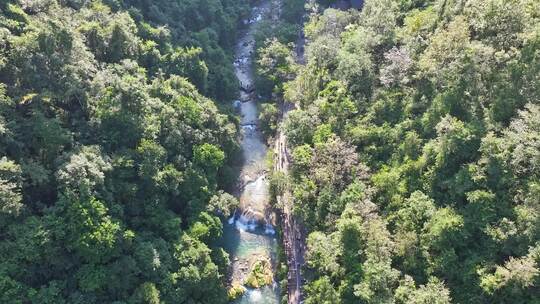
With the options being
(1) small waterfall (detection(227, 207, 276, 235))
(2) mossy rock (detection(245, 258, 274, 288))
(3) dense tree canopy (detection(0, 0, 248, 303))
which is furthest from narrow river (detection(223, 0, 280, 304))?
(3) dense tree canopy (detection(0, 0, 248, 303))

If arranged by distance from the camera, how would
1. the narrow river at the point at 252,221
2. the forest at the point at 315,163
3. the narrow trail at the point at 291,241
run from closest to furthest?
1. the forest at the point at 315,163
2. the narrow trail at the point at 291,241
3. the narrow river at the point at 252,221

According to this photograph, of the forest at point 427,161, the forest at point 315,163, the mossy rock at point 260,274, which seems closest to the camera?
the forest at point 427,161

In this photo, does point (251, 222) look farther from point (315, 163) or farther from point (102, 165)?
point (102, 165)

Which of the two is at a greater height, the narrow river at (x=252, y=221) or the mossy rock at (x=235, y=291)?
the narrow river at (x=252, y=221)

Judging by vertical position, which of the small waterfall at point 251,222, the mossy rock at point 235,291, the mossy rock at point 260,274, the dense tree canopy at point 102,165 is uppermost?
the dense tree canopy at point 102,165

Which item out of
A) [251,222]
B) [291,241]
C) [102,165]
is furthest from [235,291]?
[102,165]

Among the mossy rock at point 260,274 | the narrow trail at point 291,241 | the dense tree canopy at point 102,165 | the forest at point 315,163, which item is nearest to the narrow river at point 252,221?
the mossy rock at point 260,274

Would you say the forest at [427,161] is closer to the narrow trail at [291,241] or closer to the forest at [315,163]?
the forest at [315,163]

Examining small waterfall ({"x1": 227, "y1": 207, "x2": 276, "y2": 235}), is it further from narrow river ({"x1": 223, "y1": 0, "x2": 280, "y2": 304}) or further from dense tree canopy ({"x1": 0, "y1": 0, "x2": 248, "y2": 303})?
dense tree canopy ({"x1": 0, "y1": 0, "x2": 248, "y2": 303})
